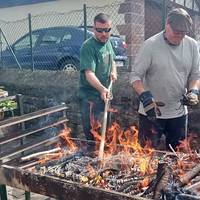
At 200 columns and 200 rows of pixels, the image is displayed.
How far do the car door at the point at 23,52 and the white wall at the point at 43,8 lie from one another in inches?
355

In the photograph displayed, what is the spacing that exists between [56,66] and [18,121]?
557cm

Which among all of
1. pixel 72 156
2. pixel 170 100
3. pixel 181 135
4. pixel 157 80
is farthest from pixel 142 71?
pixel 72 156

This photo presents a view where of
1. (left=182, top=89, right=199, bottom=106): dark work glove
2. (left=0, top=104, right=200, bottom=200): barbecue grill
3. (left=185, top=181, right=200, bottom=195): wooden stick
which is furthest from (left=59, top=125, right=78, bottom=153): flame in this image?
(left=185, top=181, right=200, bottom=195): wooden stick

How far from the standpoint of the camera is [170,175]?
8.53 ft

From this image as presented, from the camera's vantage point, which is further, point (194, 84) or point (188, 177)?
point (194, 84)

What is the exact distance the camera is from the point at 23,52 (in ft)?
30.2

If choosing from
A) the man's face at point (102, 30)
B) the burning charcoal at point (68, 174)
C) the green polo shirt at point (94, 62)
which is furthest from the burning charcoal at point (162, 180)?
the man's face at point (102, 30)

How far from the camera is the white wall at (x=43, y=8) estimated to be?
62.4 ft

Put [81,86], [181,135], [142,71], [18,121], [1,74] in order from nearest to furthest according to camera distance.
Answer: [18,121], [142,71], [181,135], [81,86], [1,74]

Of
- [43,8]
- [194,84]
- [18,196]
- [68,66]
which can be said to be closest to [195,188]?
[194,84]

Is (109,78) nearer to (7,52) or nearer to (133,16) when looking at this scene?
(133,16)

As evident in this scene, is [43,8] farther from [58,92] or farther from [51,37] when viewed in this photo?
[58,92]

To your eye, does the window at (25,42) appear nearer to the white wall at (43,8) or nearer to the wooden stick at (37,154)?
the wooden stick at (37,154)

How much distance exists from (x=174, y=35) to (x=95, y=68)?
4.19ft
